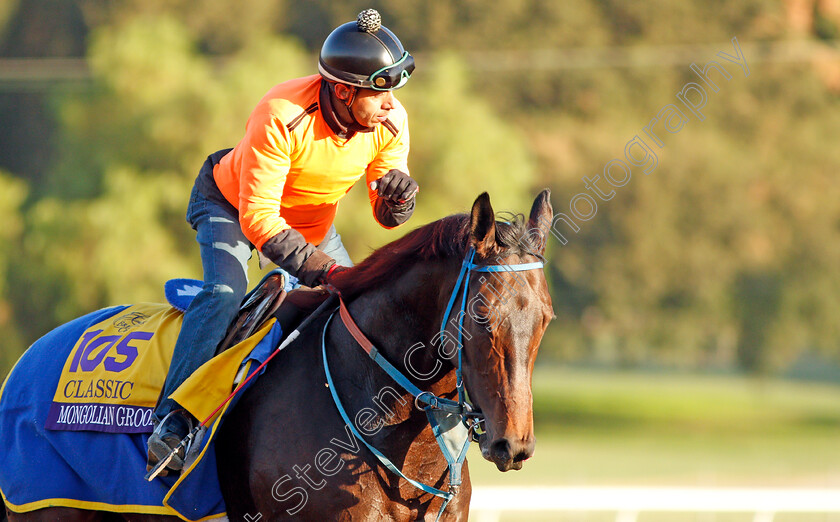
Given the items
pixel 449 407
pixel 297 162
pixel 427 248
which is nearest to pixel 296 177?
pixel 297 162

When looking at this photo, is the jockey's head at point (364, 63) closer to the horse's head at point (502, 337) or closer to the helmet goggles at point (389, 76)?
the helmet goggles at point (389, 76)

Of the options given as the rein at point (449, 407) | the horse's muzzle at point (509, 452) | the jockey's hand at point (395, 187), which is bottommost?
the horse's muzzle at point (509, 452)

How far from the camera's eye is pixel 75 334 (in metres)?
4.71

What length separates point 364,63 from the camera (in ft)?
13.2

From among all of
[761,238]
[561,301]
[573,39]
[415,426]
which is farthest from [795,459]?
[415,426]

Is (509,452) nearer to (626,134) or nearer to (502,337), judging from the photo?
(502,337)

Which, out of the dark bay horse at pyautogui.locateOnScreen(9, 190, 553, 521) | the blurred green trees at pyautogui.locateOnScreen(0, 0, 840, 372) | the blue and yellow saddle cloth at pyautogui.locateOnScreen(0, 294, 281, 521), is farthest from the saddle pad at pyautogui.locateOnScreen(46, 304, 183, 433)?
the blurred green trees at pyautogui.locateOnScreen(0, 0, 840, 372)

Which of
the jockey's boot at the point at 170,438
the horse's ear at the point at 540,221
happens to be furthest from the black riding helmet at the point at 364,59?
the jockey's boot at the point at 170,438

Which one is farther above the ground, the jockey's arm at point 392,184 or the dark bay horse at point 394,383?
the jockey's arm at point 392,184

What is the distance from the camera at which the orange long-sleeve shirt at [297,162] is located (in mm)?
4078

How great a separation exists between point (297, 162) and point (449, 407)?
1.38m

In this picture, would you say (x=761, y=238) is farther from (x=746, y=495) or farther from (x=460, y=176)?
(x=746, y=495)

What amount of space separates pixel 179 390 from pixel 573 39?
2787 centimetres

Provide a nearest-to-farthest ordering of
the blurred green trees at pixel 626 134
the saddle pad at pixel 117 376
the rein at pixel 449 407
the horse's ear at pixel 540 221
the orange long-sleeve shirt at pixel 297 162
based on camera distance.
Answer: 1. the rein at pixel 449 407
2. the horse's ear at pixel 540 221
3. the orange long-sleeve shirt at pixel 297 162
4. the saddle pad at pixel 117 376
5. the blurred green trees at pixel 626 134
